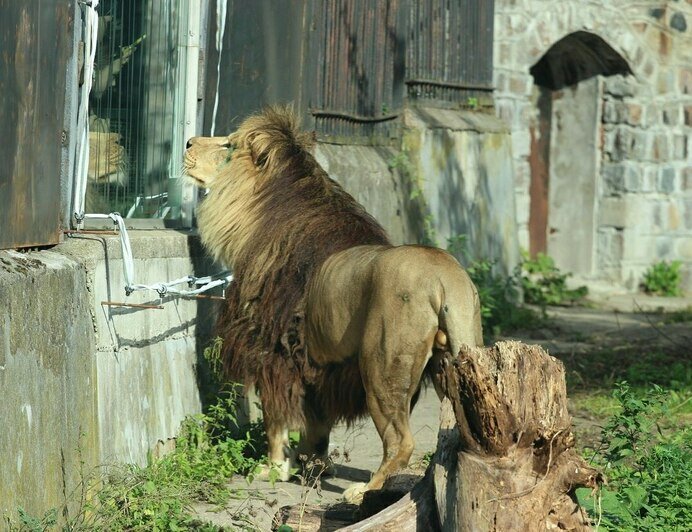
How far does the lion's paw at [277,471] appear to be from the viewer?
20.9 ft

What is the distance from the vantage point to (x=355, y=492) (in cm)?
584

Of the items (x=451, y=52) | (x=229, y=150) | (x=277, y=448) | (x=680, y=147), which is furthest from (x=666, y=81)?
(x=277, y=448)

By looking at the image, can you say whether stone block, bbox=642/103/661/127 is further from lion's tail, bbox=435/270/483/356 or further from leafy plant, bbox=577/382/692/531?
lion's tail, bbox=435/270/483/356

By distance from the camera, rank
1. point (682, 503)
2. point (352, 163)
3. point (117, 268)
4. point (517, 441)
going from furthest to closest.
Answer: point (352, 163)
point (117, 268)
point (682, 503)
point (517, 441)

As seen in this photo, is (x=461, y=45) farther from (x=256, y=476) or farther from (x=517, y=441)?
(x=517, y=441)

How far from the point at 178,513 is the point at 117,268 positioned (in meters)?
1.23

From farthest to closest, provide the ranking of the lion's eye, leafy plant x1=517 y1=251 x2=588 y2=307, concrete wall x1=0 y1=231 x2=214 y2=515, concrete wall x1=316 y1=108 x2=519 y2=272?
leafy plant x1=517 y1=251 x2=588 y2=307 < concrete wall x1=316 y1=108 x2=519 y2=272 < the lion's eye < concrete wall x1=0 y1=231 x2=214 y2=515

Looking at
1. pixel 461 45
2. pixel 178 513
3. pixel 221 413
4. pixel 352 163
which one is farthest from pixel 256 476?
pixel 461 45

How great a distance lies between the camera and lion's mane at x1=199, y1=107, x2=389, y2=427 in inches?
246

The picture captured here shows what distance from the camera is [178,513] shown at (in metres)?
5.16

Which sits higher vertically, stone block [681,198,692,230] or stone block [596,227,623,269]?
stone block [681,198,692,230]

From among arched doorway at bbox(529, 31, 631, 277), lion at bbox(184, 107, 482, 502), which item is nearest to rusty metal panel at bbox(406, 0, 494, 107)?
arched doorway at bbox(529, 31, 631, 277)

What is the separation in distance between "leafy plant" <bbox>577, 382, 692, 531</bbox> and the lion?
76 cm

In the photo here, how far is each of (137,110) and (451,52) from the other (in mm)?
5451
